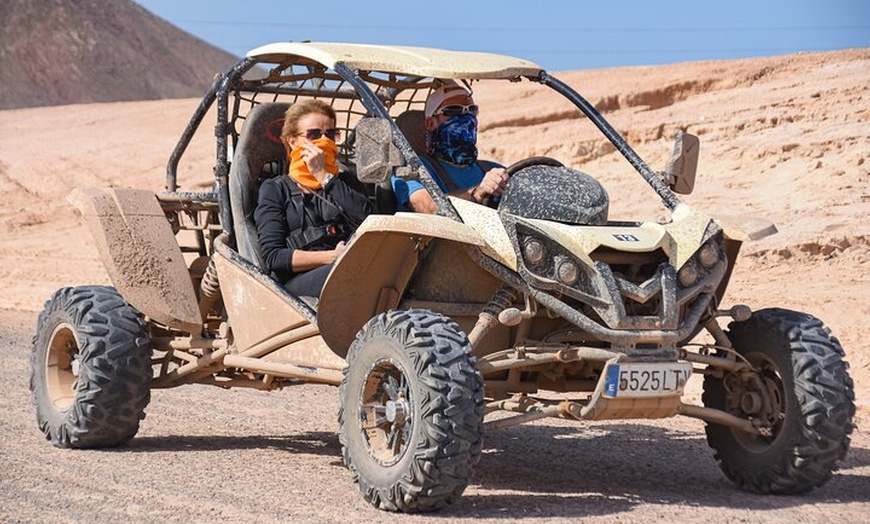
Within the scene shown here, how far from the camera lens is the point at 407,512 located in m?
6.45

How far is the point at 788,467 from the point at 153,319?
11.2ft

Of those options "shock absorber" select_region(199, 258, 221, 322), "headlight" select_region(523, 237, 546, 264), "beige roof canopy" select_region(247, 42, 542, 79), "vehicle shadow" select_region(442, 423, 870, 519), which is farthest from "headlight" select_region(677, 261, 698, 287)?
"shock absorber" select_region(199, 258, 221, 322)

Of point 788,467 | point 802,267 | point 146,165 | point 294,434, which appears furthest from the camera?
point 146,165

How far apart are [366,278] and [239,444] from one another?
213 cm

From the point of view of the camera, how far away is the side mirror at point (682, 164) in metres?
7.54

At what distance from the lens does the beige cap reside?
766 cm

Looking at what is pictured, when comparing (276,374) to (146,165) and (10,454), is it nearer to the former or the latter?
(10,454)

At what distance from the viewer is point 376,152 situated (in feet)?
22.0

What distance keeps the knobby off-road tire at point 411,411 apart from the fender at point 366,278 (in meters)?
0.35

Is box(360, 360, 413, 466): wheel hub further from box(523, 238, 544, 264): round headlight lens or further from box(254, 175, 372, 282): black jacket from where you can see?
box(254, 175, 372, 282): black jacket

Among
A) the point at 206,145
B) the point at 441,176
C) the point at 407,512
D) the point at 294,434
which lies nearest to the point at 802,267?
the point at 294,434

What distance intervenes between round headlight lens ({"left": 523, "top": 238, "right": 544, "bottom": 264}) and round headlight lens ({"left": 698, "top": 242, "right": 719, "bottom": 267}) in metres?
0.74

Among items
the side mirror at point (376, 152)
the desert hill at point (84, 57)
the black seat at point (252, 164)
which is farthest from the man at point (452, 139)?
the desert hill at point (84, 57)

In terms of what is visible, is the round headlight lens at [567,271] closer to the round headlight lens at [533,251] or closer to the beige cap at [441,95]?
the round headlight lens at [533,251]
